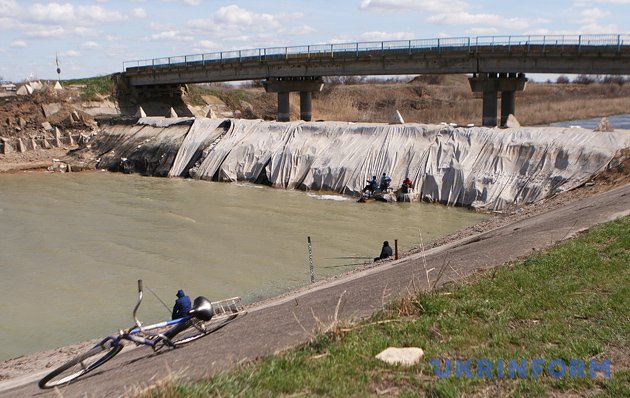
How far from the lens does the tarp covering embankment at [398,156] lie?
26.0 metres

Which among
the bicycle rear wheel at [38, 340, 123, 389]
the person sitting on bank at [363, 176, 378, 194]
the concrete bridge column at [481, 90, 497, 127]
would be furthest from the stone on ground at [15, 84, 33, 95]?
the bicycle rear wheel at [38, 340, 123, 389]

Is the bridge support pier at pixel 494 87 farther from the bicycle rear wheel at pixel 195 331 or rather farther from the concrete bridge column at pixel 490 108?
the bicycle rear wheel at pixel 195 331

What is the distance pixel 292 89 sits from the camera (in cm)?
4697

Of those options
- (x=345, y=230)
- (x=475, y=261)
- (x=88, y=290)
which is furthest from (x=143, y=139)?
(x=475, y=261)

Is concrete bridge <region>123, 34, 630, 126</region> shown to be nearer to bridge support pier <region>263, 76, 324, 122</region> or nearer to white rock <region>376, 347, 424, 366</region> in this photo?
bridge support pier <region>263, 76, 324, 122</region>

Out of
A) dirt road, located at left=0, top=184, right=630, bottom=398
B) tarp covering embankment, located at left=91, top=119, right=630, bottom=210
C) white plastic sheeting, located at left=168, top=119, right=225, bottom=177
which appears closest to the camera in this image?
dirt road, located at left=0, top=184, right=630, bottom=398

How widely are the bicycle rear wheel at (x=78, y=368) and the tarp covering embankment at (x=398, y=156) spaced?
20.6 metres

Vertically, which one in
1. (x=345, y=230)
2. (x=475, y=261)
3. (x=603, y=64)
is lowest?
(x=345, y=230)

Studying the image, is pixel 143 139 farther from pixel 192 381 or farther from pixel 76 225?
pixel 192 381

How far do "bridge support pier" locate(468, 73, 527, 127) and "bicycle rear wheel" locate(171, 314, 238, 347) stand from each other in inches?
1205

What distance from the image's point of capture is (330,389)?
5.89 metres

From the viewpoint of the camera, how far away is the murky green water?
1415 cm

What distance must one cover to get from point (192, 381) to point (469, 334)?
10.4 ft

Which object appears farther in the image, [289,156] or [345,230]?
[289,156]
